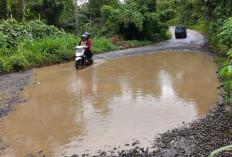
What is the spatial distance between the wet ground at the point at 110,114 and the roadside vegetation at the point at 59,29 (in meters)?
3.03

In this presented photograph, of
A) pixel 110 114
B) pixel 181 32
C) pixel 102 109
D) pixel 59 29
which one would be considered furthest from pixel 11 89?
pixel 181 32

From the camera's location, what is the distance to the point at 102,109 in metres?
6.58

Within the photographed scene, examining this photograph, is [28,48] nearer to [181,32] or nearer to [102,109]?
[102,109]

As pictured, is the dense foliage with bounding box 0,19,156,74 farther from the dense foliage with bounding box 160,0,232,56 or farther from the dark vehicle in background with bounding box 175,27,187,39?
the dark vehicle in background with bounding box 175,27,187,39

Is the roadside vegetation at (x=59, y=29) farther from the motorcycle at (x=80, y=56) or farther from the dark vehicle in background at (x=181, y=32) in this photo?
the motorcycle at (x=80, y=56)

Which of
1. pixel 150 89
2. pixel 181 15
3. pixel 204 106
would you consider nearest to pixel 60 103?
pixel 150 89

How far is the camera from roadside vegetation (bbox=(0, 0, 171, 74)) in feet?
44.3

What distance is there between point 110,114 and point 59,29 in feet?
67.9

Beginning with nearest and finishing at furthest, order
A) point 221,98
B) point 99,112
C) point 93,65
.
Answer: point 99,112 < point 221,98 < point 93,65

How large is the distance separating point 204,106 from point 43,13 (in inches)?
833

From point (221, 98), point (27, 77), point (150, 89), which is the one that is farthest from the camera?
point (27, 77)

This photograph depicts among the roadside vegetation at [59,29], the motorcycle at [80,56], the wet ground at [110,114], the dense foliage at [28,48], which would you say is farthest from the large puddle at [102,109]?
the roadside vegetation at [59,29]

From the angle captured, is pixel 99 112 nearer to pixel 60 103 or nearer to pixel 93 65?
pixel 60 103

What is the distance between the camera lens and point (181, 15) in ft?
69.9
